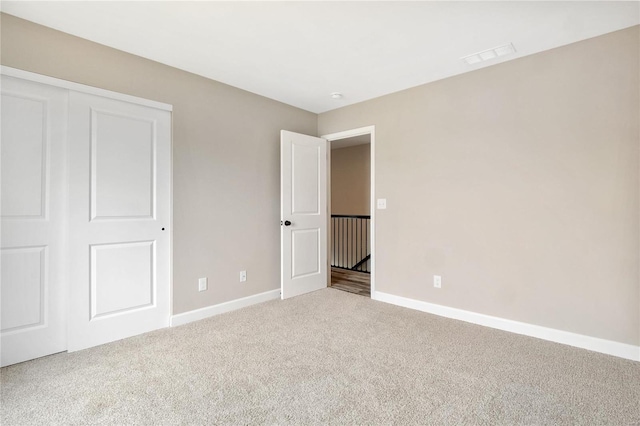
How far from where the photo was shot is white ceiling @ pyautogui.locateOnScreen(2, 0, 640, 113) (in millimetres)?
2021

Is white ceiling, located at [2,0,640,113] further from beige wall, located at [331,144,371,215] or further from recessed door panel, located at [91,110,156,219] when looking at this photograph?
beige wall, located at [331,144,371,215]

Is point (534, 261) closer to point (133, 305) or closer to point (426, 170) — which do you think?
point (426, 170)

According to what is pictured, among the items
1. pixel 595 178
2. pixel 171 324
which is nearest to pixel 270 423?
pixel 171 324

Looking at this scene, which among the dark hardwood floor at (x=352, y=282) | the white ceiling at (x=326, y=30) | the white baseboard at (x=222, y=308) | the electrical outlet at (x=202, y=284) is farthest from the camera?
Result: the dark hardwood floor at (x=352, y=282)

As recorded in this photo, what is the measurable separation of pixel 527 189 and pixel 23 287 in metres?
3.95

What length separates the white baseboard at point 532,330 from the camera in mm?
2285

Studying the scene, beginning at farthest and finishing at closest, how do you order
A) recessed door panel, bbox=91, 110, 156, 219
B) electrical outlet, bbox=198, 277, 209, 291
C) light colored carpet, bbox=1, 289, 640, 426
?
electrical outlet, bbox=198, 277, 209, 291, recessed door panel, bbox=91, 110, 156, 219, light colored carpet, bbox=1, 289, 640, 426

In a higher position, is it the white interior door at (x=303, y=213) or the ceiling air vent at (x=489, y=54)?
the ceiling air vent at (x=489, y=54)

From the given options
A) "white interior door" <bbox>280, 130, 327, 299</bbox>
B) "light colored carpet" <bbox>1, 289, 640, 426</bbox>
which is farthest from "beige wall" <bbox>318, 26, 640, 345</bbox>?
"white interior door" <bbox>280, 130, 327, 299</bbox>

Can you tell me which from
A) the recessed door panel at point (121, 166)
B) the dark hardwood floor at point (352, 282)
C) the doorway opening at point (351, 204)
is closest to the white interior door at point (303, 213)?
the dark hardwood floor at point (352, 282)

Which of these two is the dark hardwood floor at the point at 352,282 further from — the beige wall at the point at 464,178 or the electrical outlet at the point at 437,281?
the electrical outlet at the point at 437,281

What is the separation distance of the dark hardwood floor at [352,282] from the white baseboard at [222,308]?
1017 millimetres

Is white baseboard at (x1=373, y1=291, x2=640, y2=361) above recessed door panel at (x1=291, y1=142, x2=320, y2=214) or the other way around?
the other way around

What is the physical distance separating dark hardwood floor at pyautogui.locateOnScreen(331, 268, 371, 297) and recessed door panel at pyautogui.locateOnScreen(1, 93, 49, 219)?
129 inches
